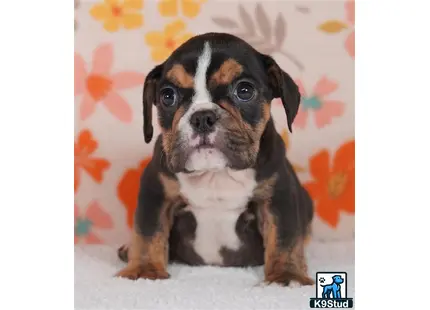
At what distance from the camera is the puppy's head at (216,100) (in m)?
2.33

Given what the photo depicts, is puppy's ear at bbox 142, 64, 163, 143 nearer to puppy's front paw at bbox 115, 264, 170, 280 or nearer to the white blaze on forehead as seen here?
the white blaze on forehead

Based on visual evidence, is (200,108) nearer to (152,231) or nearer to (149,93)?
(149,93)

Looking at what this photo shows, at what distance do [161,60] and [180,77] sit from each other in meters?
0.55

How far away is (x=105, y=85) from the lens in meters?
2.98

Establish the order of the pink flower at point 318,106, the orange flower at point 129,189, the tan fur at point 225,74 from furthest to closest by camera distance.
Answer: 1. the orange flower at point 129,189
2. the pink flower at point 318,106
3. the tan fur at point 225,74

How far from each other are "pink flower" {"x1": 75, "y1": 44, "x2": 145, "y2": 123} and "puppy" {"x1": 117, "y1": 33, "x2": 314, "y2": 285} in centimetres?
30

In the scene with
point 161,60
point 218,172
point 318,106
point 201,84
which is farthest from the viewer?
point 318,106

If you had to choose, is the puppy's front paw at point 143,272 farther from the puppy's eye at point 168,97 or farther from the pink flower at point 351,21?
the pink flower at point 351,21

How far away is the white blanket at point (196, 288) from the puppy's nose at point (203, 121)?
60 centimetres

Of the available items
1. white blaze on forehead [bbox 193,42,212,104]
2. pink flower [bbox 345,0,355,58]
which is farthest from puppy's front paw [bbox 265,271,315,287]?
pink flower [bbox 345,0,355,58]

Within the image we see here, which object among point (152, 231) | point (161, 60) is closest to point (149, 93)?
point (161, 60)

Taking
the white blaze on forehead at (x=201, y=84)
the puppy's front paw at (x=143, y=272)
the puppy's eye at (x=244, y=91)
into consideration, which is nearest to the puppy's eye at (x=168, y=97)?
the white blaze on forehead at (x=201, y=84)

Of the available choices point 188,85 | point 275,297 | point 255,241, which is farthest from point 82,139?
point 275,297

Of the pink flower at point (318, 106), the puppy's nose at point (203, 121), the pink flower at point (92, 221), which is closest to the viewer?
the puppy's nose at point (203, 121)
